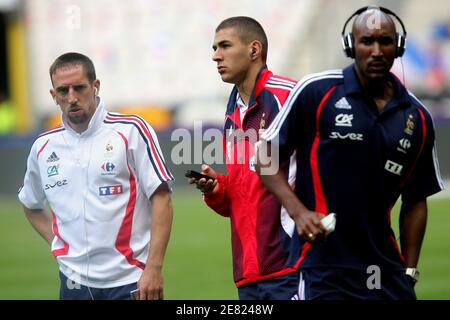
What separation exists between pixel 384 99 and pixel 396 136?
220 mm

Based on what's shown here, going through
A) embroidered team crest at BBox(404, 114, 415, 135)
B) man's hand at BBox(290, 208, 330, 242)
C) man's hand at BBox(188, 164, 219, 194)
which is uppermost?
embroidered team crest at BBox(404, 114, 415, 135)

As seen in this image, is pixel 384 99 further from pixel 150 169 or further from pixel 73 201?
pixel 73 201

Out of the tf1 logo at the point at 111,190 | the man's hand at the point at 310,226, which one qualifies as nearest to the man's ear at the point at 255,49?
the tf1 logo at the point at 111,190

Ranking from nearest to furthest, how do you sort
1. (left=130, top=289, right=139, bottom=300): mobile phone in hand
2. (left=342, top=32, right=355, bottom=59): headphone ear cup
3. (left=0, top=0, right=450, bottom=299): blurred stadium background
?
(left=342, top=32, right=355, bottom=59): headphone ear cup
(left=130, top=289, right=139, bottom=300): mobile phone in hand
(left=0, top=0, right=450, bottom=299): blurred stadium background

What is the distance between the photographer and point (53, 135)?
730 centimetres

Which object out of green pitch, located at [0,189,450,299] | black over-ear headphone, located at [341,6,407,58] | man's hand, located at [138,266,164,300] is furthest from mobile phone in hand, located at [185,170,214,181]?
green pitch, located at [0,189,450,299]

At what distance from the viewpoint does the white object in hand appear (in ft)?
18.3

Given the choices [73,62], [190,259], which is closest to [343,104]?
[73,62]

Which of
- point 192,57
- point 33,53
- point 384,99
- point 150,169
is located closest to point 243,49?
point 150,169

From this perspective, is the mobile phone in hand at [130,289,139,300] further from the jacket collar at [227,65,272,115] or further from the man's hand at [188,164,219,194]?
the jacket collar at [227,65,272,115]

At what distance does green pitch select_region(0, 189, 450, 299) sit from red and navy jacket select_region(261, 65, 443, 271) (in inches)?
232

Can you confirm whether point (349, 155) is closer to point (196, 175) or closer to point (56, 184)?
point (196, 175)

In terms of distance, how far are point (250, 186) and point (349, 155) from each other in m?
1.37

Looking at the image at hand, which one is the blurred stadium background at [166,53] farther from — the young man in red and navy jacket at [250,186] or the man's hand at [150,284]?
the man's hand at [150,284]
